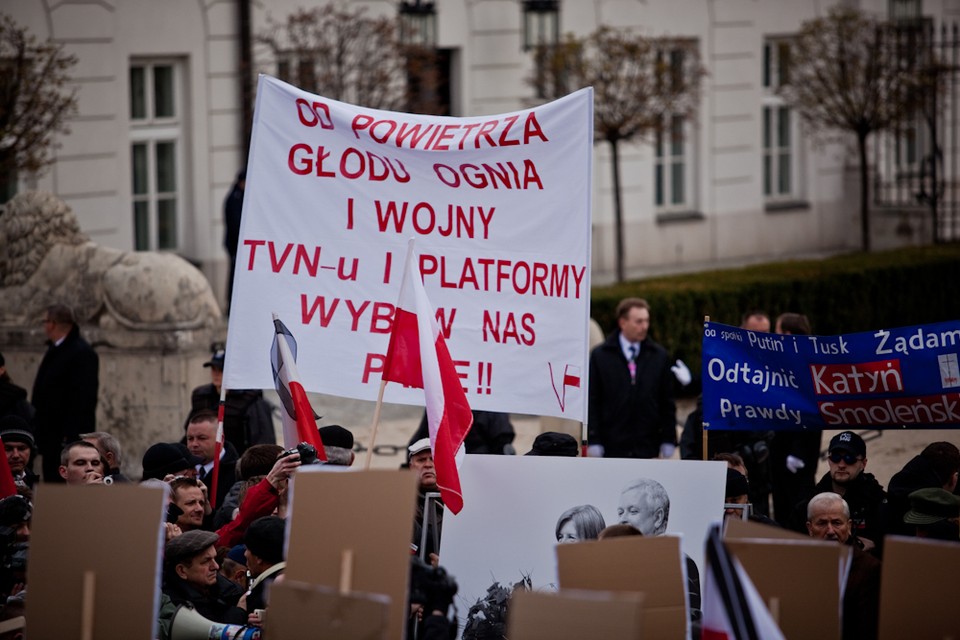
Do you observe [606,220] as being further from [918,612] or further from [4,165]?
A: [918,612]

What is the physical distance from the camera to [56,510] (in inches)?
169

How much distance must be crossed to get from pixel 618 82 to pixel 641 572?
1479 cm

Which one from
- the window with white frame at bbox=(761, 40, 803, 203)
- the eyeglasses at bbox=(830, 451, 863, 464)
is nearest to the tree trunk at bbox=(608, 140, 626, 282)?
the window with white frame at bbox=(761, 40, 803, 203)

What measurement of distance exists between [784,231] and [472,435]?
1684cm

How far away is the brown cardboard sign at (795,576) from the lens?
435 centimetres

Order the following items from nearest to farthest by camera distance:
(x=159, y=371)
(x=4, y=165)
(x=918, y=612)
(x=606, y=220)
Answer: (x=918, y=612) < (x=159, y=371) < (x=4, y=165) < (x=606, y=220)

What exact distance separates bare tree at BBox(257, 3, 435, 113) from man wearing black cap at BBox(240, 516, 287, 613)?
1145 centimetres

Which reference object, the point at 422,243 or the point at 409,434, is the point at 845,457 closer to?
the point at 422,243

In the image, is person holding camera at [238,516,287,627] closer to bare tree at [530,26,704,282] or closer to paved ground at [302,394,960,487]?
paved ground at [302,394,960,487]

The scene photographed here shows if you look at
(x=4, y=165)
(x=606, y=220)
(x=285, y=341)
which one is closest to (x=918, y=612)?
(x=285, y=341)

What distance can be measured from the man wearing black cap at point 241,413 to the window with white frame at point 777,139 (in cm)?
1689

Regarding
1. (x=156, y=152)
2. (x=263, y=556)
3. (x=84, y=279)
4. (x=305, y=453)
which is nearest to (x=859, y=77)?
(x=156, y=152)

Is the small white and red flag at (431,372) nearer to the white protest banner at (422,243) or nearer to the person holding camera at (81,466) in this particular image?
the white protest banner at (422,243)

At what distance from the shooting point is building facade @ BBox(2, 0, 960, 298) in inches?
657
